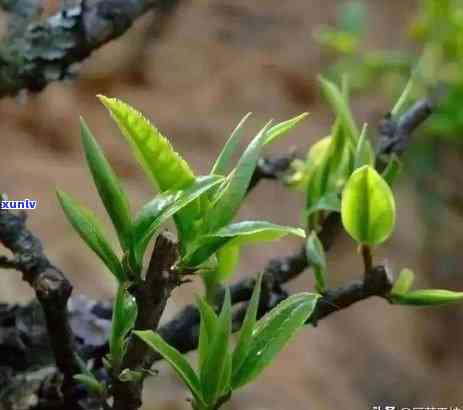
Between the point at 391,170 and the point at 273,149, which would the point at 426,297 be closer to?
the point at 391,170

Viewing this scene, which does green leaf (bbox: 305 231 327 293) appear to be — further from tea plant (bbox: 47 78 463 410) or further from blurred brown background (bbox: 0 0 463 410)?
blurred brown background (bbox: 0 0 463 410)

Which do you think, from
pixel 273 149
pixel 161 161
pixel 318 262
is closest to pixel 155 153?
pixel 161 161

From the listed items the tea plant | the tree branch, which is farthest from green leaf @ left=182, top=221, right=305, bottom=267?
the tree branch

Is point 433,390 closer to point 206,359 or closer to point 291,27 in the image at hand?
point 291,27

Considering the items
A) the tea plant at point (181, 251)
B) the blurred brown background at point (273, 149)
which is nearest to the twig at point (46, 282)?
the tea plant at point (181, 251)

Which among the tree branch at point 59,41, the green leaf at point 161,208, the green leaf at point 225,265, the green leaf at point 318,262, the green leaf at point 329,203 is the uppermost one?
the tree branch at point 59,41

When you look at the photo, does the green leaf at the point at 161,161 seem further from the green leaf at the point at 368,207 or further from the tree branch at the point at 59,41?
the tree branch at the point at 59,41

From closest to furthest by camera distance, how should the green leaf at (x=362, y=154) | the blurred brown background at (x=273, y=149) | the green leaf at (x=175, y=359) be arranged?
the green leaf at (x=175, y=359)
the green leaf at (x=362, y=154)
the blurred brown background at (x=273, y=149)

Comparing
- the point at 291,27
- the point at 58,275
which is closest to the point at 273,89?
the point at 291,27
